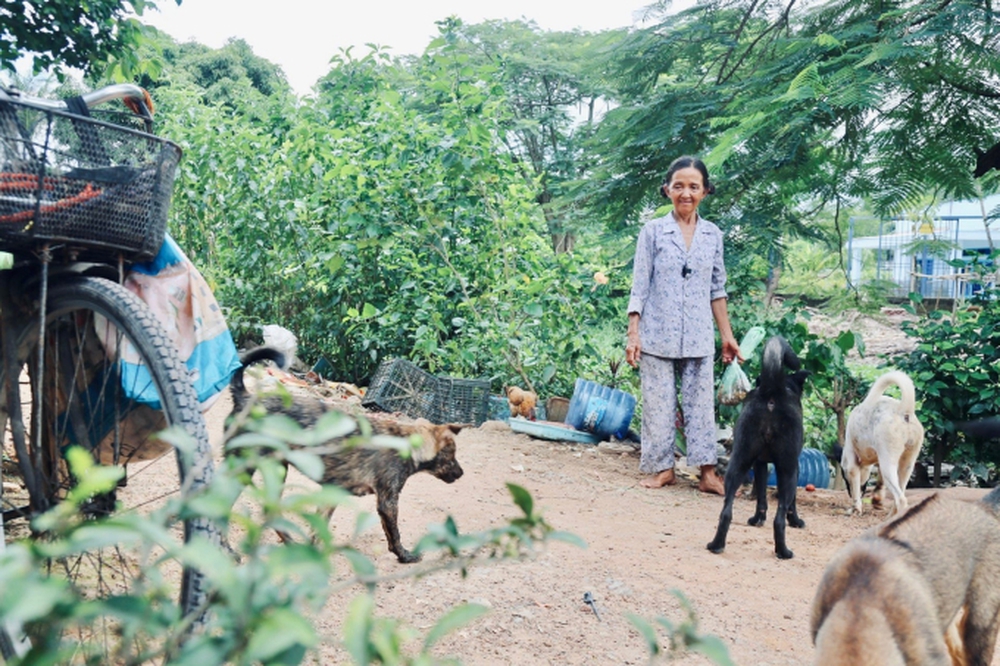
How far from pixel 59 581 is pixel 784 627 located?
3571 mm

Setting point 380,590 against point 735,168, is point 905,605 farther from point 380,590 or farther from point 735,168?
point 735,168

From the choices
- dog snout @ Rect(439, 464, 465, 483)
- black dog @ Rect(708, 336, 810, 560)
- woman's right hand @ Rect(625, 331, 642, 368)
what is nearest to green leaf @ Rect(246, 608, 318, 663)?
dog snout @ Rect(439, 464, 465, 483)

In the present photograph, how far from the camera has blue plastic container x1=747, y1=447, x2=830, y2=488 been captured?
7.07 m

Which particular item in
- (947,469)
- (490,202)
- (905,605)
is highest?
(490,202)

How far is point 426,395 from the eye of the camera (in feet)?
25.7

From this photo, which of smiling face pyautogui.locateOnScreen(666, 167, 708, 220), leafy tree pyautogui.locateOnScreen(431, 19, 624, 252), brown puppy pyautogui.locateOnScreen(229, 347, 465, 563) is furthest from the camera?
leafy tree pyautogui.locateOnScreen(431, 19, 624, 252)

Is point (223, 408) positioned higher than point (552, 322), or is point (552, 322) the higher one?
point (552, 322)

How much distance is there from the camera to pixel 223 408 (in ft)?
24.0

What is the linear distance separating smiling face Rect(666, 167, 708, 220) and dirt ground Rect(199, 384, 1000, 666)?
2.09 m

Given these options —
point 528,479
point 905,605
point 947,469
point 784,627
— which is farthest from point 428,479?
point 947,469

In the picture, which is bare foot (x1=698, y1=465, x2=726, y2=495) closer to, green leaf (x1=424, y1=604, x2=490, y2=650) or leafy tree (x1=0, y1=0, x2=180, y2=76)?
leafy tree (x1=0, y1=0, x2=180, y2=76)

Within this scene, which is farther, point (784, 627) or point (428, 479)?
point (428, 479)

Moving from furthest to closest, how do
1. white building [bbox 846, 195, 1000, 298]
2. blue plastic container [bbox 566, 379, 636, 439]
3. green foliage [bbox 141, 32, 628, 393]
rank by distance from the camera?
green foliage [bbox 141, 32, 628, 393] < blue plastic container [bbox 566, 379, 636, 439] < white building [bbox 846, 195, 1000, 298]

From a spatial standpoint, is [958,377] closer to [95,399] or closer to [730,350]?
[730,350]
